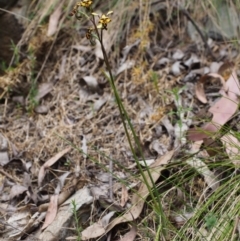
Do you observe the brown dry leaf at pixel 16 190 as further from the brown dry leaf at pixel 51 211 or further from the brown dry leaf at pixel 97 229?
the brown dry leaf at pixel 97 229

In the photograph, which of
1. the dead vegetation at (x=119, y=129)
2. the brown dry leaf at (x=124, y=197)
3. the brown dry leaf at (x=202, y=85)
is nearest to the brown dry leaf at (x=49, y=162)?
the dead vegetation at (x=119, y=129)

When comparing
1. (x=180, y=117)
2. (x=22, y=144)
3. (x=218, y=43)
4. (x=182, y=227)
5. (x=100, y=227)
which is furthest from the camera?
(x=218, y=43)

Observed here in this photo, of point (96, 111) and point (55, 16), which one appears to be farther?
point (55, 16)

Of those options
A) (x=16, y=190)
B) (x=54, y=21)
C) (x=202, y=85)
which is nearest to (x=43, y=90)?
(x=54, y=21)

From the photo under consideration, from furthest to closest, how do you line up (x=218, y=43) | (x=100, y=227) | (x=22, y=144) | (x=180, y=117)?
1. (x=218, y=43)
2. (x=22, y=144)
3. (x=180, y=117)
4. (x=100, y=227)

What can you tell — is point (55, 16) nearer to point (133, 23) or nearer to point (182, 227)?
point (133, 23)

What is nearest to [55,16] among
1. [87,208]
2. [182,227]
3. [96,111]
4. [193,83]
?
[96,111]

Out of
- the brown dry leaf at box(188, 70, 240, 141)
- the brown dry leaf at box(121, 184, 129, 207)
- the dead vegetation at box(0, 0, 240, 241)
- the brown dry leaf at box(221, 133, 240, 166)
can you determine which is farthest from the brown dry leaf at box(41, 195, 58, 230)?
the brown dry leaf at box(221, 133, 240, 166)
